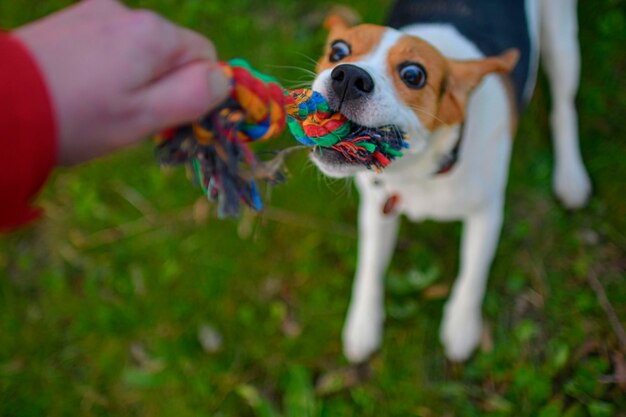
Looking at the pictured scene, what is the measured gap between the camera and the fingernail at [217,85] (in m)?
1.48

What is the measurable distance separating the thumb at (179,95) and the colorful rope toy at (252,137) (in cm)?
23

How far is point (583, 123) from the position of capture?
3336 millimetres

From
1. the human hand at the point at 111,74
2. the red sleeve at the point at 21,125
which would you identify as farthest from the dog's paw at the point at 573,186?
the red sleeve at the point at 21,125

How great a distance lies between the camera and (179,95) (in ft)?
4.50

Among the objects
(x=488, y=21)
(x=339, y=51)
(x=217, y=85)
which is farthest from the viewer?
(x=488, y=21)

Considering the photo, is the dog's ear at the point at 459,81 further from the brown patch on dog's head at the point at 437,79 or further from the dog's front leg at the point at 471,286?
the dog's front leg at the point at 471,286

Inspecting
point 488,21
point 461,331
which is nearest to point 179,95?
point 488,21

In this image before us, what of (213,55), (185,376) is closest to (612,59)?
(213,55)

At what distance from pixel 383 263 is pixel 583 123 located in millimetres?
Answer: 1505

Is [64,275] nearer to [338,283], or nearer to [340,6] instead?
[338,283]

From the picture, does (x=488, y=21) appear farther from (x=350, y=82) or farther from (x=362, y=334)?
(x=362, y=334)

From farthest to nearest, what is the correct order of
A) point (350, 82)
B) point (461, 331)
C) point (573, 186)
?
point (573, 186)
point (461, 331)
point (350, 82)

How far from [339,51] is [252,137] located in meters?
0.52

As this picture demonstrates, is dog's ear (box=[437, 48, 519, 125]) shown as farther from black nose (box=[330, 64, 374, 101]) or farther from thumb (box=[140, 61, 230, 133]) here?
thumb (box=[140, 61, 230, 133])
